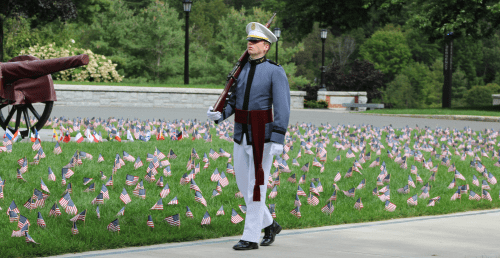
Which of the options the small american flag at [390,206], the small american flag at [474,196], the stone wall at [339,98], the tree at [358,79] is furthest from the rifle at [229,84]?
the tree at [358,79]

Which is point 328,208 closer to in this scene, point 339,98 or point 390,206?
point 390,206

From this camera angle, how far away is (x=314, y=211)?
6.09m

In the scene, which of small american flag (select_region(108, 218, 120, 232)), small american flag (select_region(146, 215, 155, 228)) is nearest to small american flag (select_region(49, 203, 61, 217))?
small american flag (select_region(108, 218, 120, 232))

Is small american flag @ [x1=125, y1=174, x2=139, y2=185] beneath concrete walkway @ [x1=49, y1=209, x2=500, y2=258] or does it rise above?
above

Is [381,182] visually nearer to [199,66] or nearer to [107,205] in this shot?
[107,205]

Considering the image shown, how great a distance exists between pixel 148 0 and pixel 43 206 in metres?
63.0

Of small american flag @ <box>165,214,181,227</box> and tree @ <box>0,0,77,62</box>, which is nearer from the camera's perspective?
small american flag @ <box>165,214,181,227</box>

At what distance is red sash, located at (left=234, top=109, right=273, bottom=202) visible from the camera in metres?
4.55

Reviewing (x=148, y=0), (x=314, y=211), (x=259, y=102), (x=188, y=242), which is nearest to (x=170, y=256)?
(x=188, y=242)

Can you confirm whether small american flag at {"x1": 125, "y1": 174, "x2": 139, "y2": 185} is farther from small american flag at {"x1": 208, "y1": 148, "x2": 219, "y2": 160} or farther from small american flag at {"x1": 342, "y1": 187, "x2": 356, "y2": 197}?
small american flag at {"x1": 342, "y1": 187, "x2": 356, "y2": 197}

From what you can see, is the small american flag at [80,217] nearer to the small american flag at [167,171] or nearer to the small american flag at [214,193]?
the small american flag at [214,193]

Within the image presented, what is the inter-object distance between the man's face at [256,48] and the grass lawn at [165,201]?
63.1 inches

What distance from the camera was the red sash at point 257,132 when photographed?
4547 mm

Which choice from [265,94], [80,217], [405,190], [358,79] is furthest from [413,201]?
[358,79]
